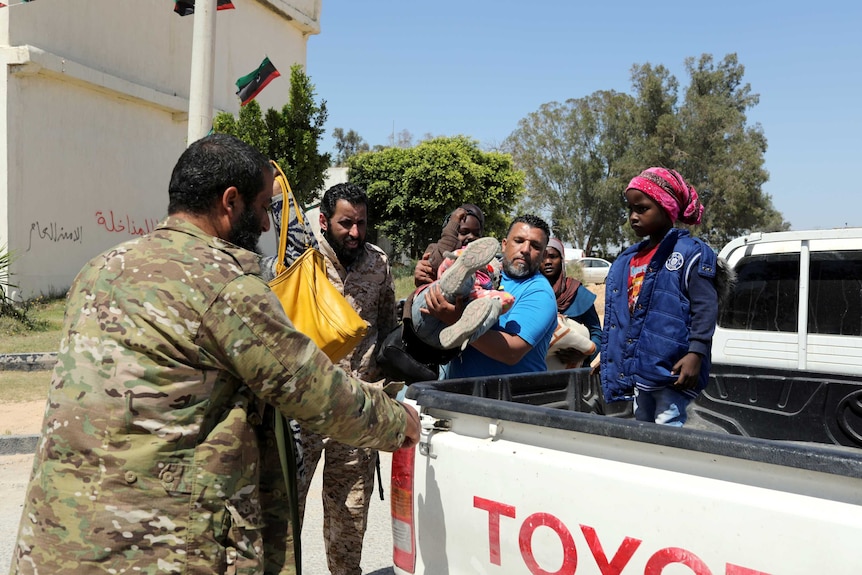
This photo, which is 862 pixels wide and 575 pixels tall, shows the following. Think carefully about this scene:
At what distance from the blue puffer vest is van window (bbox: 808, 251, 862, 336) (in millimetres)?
1995

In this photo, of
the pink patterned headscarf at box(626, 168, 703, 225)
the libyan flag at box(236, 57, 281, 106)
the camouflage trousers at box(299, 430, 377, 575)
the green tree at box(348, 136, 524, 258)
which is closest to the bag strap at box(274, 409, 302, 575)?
the camouflage trousers at box(299, 430, 377, 575)

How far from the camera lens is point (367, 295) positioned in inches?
148

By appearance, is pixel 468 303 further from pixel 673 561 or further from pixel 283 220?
pixel 673 561

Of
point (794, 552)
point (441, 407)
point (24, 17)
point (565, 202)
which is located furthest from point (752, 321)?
point (565, 202)

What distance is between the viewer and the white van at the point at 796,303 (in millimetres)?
4383

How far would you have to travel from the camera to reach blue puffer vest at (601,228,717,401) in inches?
110

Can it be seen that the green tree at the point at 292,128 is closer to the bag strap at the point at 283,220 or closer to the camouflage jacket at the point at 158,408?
the bag strap at the point at 283,220

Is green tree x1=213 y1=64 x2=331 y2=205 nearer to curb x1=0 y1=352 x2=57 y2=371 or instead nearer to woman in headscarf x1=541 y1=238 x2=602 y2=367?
curb x1=0 y1=352 x2=57 y2=371

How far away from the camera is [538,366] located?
3.42 m

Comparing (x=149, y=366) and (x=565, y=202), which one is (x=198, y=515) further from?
(x=565, y=202)

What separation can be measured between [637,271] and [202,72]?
221 inches

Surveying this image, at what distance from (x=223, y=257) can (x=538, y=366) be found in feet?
6.16

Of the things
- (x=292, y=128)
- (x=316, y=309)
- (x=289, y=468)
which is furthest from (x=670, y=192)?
(x=292, y=128)

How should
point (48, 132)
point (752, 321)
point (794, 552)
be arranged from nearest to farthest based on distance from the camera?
point (794, 552)
point (752, 321)
point (48, 132)
